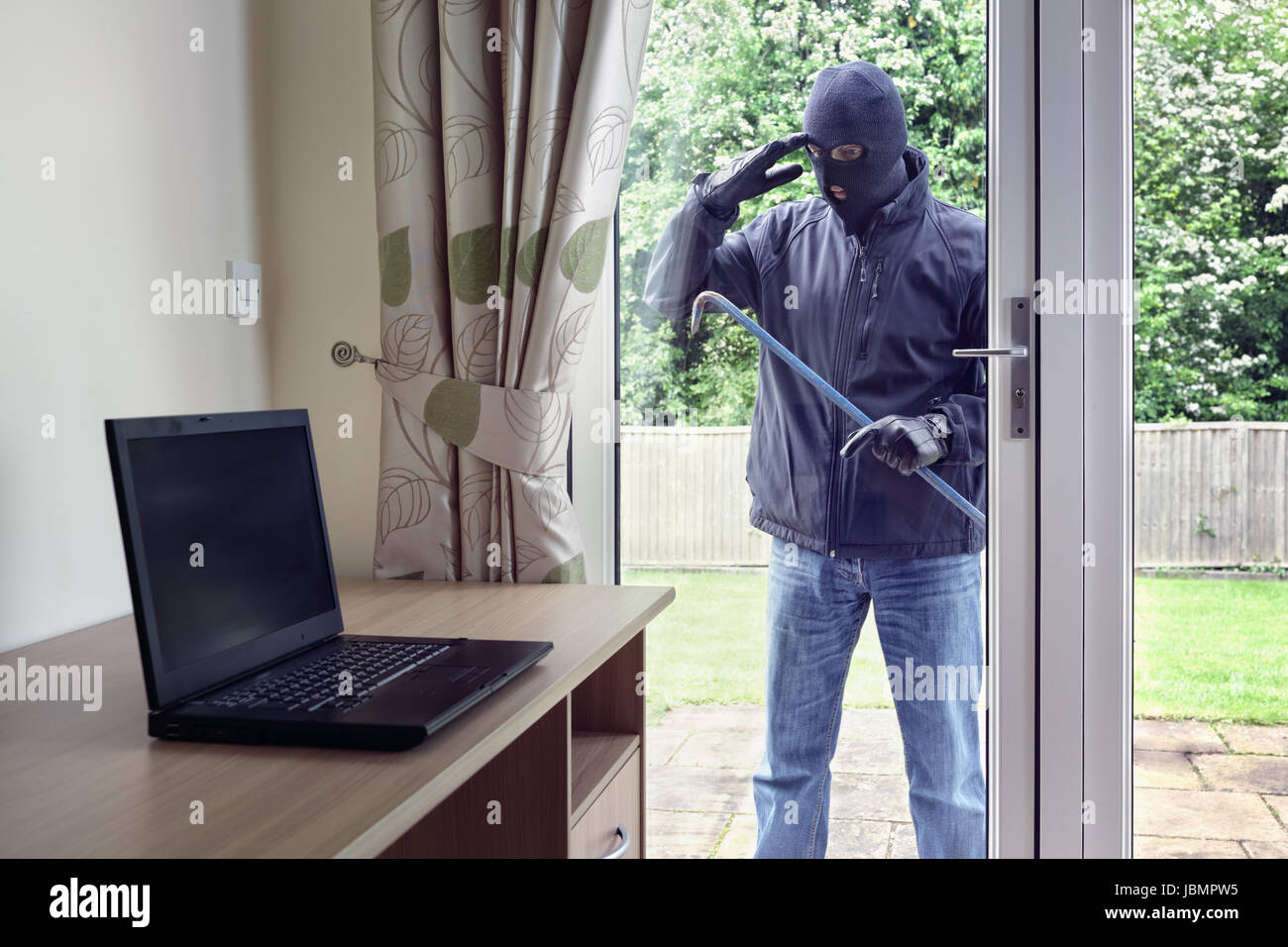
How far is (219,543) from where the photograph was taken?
109 centimetres

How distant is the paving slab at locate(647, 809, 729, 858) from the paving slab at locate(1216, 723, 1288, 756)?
88 cm

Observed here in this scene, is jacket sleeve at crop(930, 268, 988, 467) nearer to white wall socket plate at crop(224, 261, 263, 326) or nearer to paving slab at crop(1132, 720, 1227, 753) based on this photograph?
paving slab at crop(1132, 720, 1227, 753)

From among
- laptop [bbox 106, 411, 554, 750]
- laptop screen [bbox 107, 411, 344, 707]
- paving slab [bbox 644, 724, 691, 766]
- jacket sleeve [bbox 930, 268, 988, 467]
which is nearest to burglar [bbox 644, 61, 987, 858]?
jacket sleeve [bbox 930, 268, 988, 467]

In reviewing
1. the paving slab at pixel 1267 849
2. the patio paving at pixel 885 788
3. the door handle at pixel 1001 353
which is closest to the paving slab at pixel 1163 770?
the patio paving at pixel 885 788

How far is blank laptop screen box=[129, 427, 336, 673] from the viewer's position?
1.00m

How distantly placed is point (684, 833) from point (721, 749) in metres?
0.17

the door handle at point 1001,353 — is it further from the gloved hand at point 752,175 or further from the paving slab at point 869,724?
the paving slab at point 869,724

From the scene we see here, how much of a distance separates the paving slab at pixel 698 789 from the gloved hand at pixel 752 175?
1018 mm

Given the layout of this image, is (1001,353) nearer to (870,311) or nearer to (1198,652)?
(870,311)

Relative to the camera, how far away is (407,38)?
177cm

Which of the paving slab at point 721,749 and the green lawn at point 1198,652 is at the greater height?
the green lawn at point 1198,652

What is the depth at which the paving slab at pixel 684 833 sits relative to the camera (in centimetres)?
185

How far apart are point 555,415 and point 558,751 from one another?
0.67m
